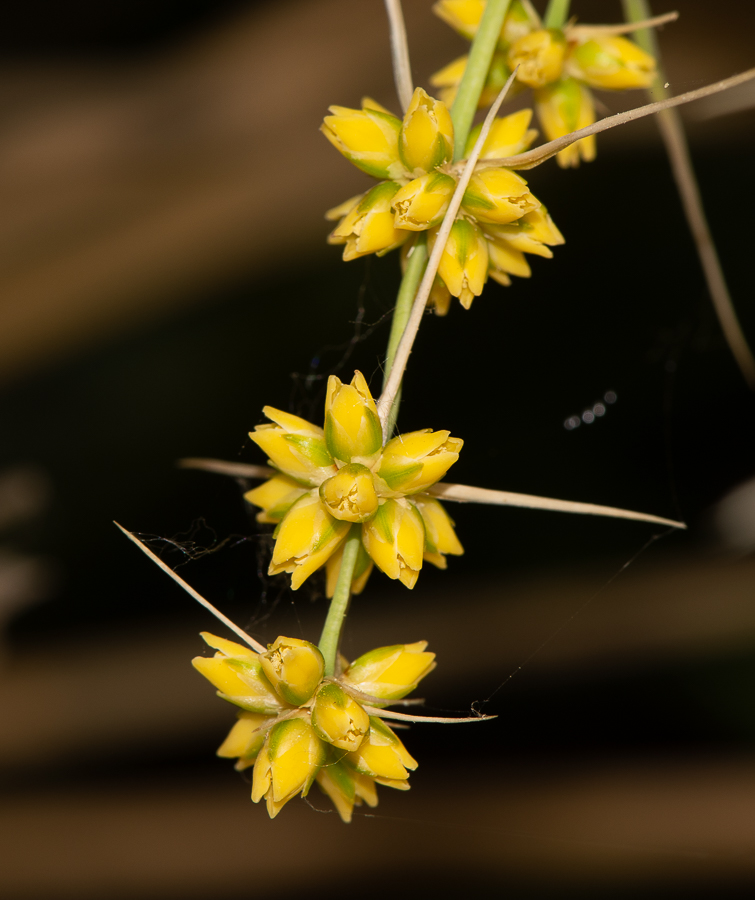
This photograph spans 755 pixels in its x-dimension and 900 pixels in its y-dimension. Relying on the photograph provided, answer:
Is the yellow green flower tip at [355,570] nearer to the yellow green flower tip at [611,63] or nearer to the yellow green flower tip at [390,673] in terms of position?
the yellow green flower tip at [390,673]

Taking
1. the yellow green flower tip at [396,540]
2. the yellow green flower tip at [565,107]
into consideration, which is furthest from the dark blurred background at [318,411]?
the yellow green flower tip at [396,540]

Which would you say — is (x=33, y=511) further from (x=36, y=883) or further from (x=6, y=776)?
(x=36, y=883)

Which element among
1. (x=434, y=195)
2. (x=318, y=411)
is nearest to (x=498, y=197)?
(x=434, y=195)

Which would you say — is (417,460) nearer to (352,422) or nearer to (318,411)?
(352,422)

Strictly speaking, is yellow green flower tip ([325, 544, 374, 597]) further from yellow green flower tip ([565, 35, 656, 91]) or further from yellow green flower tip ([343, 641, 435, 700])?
yellow green flower tip ([565, 35, 656, 91])

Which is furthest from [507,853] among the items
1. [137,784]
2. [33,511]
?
[33,511]

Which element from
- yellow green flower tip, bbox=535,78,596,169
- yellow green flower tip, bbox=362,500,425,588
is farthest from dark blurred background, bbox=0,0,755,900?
yellow green flower tip, bbox=362,500,425,588
